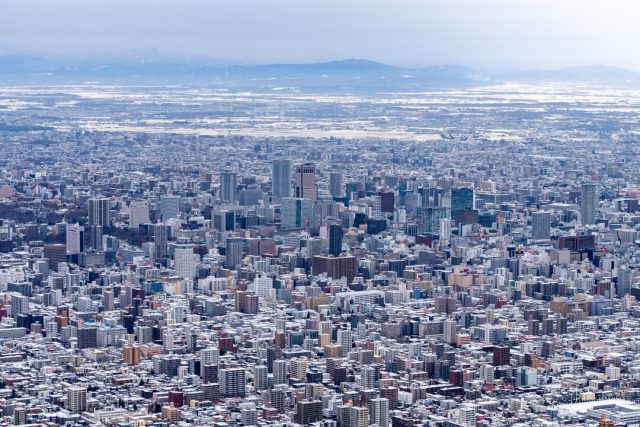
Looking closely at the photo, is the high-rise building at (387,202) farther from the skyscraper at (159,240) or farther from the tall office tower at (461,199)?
the skyscraper at (159,240)

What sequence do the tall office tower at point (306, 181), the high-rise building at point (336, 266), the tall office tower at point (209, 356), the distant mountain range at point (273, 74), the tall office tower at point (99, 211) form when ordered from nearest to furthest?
the tall office tower at point (209, 356) < the high-rise building at point (336, 266) < the tall office tower at point (99, 211) < the tall office tower at point (306, 181) < the distant mountain range at point (273, 74)

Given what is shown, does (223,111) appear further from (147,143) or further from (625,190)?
(625,190)

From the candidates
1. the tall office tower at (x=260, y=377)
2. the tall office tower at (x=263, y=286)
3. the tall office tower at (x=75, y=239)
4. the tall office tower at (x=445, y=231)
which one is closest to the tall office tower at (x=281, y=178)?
the tall office tower at (x=445, y=231)

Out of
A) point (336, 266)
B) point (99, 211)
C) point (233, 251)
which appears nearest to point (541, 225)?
point (336, 266)

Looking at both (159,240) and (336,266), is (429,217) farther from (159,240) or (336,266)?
(336,266)

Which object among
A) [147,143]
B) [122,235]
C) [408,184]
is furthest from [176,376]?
[147,143]

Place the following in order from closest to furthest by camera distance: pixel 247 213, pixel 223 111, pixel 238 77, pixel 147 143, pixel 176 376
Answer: pixel 176 376 < pixel 247 213 < pixel 147 143 < pixel 223 111 < pixel 238 77
